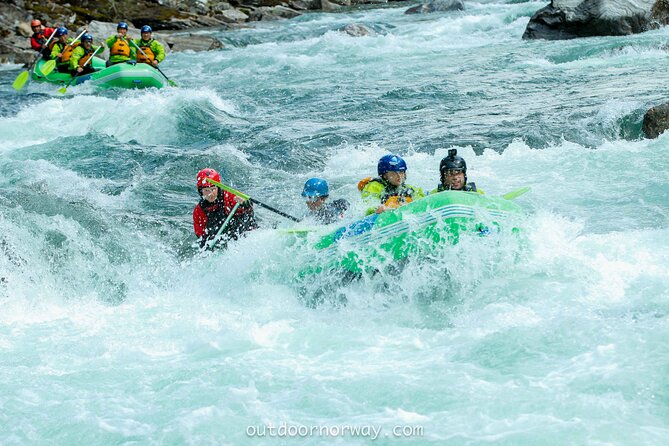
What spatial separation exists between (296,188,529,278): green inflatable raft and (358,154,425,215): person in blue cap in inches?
22.1

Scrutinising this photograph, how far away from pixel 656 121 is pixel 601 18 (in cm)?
831

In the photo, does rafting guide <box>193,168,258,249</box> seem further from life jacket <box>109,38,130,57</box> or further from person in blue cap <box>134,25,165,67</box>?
person in blue cap <box>134,25,165,67</box>

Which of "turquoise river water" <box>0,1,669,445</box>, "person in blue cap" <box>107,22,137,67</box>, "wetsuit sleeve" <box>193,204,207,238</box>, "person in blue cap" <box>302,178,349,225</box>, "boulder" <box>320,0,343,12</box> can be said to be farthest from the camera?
"boulder" <box>320,0,343,12</box>

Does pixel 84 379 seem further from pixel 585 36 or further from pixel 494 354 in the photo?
pixel 585 36

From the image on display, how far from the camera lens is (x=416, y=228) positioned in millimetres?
6840

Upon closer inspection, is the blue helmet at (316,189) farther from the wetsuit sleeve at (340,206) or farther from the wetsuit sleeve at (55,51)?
the wetsuit sleeve at (55,51)

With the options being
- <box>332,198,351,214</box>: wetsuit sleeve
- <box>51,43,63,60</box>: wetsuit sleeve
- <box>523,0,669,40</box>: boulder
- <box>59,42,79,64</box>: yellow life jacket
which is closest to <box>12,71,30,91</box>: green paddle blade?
<box>51,43,63,60</box>: wetsuit sleeve

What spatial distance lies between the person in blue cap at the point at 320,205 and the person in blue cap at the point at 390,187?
0.88 ft

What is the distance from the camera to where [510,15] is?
993 inches

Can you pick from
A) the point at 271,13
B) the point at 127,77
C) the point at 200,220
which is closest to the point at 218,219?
the point at 200,220

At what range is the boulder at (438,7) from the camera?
98.2ft

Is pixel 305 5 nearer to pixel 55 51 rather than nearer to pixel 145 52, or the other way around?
pixel 145 52

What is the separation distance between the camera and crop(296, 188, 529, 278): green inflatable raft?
679 cm

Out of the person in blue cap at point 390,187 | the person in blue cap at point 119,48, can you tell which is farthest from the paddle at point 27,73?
the person in blue cap at point 390,187
